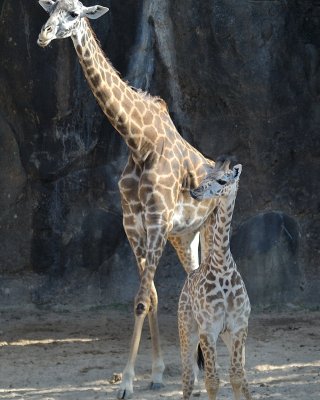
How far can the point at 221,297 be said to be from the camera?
667 cm

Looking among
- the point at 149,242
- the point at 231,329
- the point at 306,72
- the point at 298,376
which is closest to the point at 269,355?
the point at 298,376

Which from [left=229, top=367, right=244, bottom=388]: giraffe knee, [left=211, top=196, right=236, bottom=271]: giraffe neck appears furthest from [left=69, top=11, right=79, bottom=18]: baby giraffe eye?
[left=229, top=367, right=244, bottom=388]: giraffe knee

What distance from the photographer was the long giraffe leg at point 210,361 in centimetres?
662

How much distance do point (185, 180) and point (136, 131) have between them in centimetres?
58

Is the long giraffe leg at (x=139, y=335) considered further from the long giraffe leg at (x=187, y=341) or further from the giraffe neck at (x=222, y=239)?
the giraffe neck at (x=222, y=239)

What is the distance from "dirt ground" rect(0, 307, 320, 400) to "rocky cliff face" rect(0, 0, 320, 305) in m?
0.51

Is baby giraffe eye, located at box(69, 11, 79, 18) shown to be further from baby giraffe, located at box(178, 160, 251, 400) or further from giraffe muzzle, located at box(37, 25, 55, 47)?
baby giraffe, located at box(178, 160, 251, 400)

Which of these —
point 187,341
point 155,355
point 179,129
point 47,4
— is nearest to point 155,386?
point 155,355

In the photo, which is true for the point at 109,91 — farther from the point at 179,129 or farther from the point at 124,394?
the point at 179,129

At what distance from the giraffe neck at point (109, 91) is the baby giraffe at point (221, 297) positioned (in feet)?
5.69

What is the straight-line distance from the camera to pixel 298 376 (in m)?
8.05

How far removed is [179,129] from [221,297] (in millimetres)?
4322

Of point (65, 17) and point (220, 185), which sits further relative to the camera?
point (65, 17)

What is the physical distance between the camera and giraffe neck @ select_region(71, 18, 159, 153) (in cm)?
806
